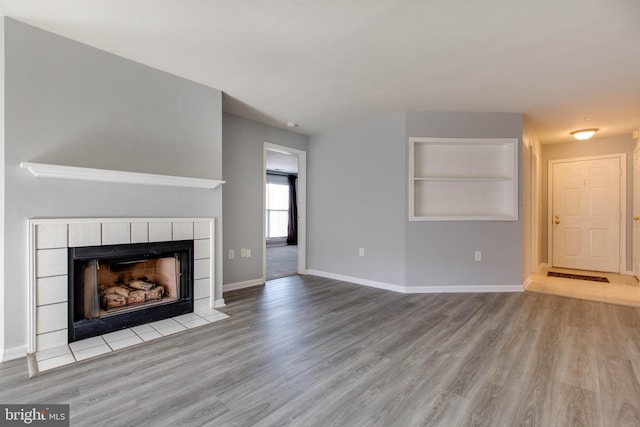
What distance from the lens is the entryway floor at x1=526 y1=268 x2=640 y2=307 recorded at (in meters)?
3.47

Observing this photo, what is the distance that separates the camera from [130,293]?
2648mm

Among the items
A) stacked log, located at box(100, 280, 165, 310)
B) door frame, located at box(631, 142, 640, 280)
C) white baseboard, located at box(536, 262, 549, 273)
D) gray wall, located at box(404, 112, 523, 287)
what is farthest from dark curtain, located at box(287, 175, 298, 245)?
door frame, located at box(631, 142, 640, 280)

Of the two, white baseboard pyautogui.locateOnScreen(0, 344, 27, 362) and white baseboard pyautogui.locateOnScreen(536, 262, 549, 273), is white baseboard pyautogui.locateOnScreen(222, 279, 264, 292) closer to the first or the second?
white baseboard pyautogui.locateOnScreen(0, 344, 27, 362)

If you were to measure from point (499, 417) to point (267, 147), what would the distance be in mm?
3830

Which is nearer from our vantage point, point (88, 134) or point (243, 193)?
point (88, 134)

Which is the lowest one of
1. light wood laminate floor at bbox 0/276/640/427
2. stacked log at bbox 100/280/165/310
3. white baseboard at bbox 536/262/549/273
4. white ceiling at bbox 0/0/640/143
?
light wood laminate floor at bbox 0/276/640/427

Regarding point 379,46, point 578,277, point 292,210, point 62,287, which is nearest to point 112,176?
point 62,287

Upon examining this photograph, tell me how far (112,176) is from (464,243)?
12.5ft

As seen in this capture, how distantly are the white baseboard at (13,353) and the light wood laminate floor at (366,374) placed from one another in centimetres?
6

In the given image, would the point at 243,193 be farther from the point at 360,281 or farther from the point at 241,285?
the point at 360,281

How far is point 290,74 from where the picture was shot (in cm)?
274

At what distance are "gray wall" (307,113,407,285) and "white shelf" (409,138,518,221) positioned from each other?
32cm

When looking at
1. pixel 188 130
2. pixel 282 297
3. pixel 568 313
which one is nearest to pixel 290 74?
pixel 188 130

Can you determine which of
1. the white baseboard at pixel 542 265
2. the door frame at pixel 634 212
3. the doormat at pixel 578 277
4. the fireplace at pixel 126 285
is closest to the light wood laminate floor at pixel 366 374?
the fireplace at pixel 126 285
